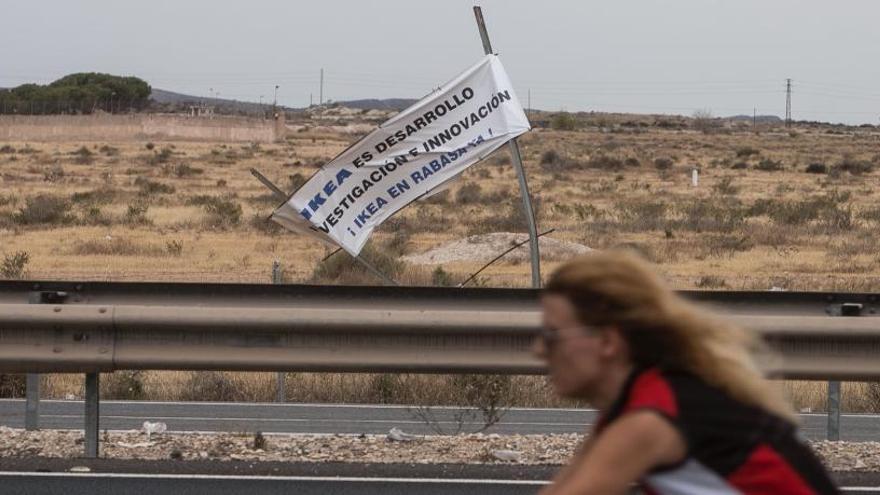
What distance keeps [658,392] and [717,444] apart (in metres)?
0.15

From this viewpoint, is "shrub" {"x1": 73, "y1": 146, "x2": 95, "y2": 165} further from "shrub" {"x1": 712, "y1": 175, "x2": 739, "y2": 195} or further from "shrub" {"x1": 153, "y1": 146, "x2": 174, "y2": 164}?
"shrub" {"x1": 712, "y1": 175, "x2": 739, "y2": 195}

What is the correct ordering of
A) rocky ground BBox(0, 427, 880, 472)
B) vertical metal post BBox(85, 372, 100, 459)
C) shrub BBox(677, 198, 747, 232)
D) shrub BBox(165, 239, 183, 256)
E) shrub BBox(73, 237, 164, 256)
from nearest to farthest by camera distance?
vertical metal post BBox(85, 372, 100, 459) < rocky ground BBox(0, 427, 880, 472) < shrub BBox(165, 239, 183, 256) < shrub BBox(73, 237, 164, 256) < shrub BBox(677, 198, 747, 232)

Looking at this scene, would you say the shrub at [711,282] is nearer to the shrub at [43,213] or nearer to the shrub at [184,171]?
the shrub at [43,213]

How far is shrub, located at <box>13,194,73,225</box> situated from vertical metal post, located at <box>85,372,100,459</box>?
2653cm

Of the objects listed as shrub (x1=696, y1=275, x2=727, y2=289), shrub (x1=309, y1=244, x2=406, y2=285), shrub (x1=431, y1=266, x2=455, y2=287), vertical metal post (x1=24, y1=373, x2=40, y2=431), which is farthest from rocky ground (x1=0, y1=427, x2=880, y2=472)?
shrub (x1=696, y1=275, x2=727, y2=289)

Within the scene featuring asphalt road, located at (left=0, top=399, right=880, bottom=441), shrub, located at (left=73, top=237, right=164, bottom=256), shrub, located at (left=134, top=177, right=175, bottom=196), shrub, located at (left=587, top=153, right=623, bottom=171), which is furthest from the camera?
shrub, located at (left=587, top=153, right=623, bottom=171)

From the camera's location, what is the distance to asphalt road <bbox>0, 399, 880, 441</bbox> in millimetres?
10711

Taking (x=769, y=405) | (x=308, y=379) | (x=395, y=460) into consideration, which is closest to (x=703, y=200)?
(x=308, y=379)

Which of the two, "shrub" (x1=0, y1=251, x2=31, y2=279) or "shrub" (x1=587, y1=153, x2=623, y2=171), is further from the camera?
"shrub" (x1=587, y1=153, x2=623, y2=171)

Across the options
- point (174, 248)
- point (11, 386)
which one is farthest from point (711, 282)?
point (11, 386)

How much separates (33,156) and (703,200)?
37114mm

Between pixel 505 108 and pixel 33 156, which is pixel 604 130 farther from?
pixel 505 108

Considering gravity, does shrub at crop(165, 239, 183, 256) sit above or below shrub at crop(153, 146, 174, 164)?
below

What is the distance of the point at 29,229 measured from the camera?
110 feet
